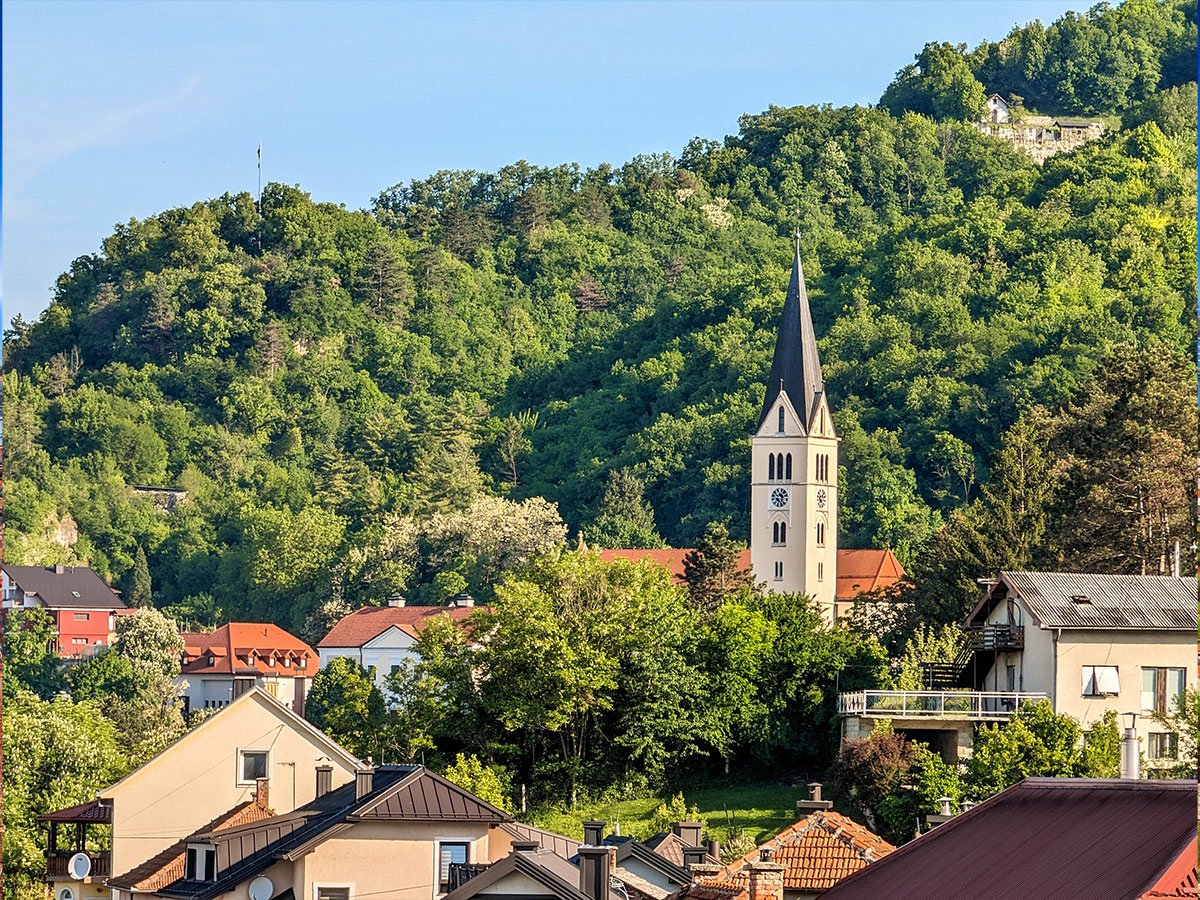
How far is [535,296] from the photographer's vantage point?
178500 millimetres

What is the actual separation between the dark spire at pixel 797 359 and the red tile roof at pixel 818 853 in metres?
77.0

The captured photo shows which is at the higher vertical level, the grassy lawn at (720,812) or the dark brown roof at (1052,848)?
the dark brown roof at (1052,848)

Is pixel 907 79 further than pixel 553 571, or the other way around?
pixel 907 79

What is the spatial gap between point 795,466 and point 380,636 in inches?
807

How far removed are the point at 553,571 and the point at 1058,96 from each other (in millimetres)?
143811

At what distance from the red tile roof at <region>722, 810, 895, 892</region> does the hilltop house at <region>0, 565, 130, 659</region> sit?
338 ft

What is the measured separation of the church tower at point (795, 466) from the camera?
9738 centimetres

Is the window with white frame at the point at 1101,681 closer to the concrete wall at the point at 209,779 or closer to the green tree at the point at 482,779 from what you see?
the green tree at the point at 482,779

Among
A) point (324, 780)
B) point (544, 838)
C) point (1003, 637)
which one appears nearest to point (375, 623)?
point (1003, 637)

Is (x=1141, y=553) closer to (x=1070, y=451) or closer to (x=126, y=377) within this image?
(x=1070, y=451)

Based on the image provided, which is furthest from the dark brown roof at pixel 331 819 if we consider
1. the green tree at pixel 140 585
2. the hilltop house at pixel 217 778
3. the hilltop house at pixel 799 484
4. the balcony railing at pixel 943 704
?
the green tree at pixel 140 585

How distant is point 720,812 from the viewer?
49.1 m

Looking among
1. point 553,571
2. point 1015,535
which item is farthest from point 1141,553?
point 553,571

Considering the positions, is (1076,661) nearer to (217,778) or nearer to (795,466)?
(217,778)
